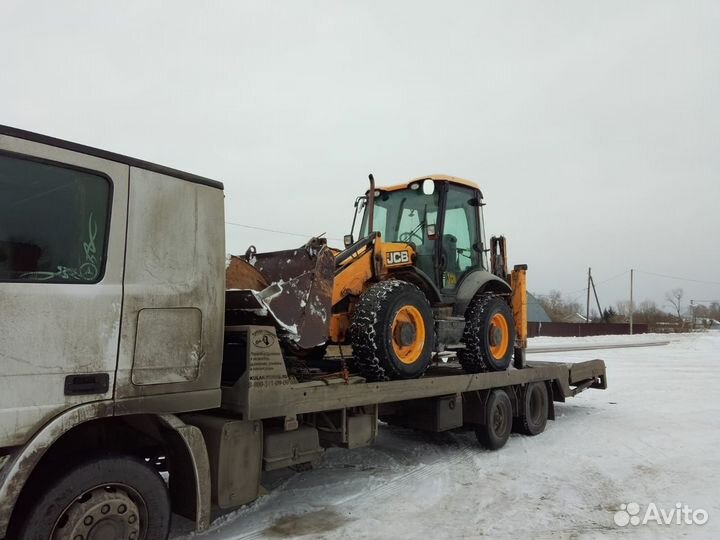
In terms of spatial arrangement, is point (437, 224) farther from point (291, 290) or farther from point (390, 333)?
point (291, 290)

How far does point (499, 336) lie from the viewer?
7.30m

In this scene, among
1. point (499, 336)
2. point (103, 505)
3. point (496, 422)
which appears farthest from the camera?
point (499, 336)

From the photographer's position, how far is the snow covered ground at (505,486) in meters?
4.34

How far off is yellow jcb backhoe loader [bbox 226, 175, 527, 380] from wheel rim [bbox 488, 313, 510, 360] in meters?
0.01

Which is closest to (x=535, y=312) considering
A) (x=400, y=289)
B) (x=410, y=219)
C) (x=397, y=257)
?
(x=410, y=219)

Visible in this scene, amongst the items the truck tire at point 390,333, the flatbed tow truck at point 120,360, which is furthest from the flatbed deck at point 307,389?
the truck tire at point 390,333

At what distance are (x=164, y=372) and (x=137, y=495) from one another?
0.72 m

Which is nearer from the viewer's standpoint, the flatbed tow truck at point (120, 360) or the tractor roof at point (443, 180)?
the flatbed tow truck at point (120, 360)

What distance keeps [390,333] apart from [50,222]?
3.21 meters

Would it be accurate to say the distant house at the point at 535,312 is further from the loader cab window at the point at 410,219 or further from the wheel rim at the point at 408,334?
the wheel rim at the point at 408,334

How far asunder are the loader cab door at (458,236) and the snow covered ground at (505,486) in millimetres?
2159

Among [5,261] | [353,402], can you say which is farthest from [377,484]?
[5,261]

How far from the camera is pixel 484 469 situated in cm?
607

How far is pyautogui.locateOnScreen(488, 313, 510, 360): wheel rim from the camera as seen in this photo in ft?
23.5
